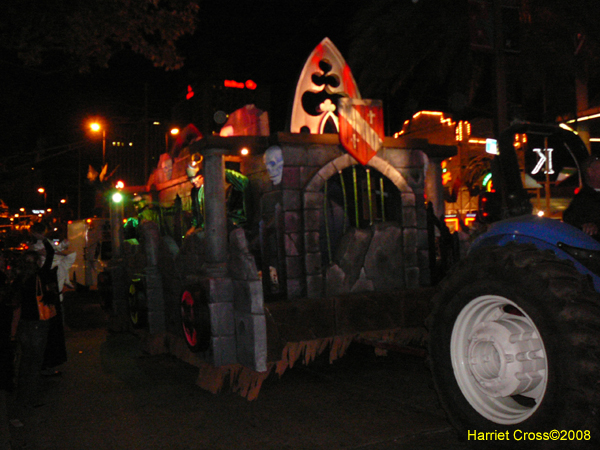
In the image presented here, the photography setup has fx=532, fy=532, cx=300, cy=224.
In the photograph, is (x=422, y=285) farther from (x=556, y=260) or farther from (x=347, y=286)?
(x=556, y=260)

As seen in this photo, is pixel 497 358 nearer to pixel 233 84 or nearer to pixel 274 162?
pixel 274 162

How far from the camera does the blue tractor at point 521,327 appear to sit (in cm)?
269

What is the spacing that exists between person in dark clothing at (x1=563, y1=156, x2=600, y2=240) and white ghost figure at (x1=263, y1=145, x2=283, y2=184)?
346 cm

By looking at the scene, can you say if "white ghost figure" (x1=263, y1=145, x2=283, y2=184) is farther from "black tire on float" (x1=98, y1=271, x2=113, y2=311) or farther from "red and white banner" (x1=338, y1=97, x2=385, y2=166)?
"black tire on float" (x1=98, y1=271, x2=113, y2=311)

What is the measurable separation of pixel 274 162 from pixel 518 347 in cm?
408

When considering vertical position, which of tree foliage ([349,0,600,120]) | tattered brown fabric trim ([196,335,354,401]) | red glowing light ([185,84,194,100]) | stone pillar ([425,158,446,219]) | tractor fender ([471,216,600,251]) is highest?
tree foliage ([349,0,600,120])

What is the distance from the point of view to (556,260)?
302cm

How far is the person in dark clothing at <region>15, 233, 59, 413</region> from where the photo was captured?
582 centimetres

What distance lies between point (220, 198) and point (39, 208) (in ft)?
165

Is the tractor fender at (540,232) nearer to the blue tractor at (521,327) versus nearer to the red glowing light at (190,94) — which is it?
the blue tractor at (521,327)

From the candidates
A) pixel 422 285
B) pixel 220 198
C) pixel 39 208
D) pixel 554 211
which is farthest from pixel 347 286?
pixel 39 208

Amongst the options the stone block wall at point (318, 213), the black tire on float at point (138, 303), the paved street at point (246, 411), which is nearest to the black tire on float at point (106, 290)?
the black tire on float at point (138, 303)

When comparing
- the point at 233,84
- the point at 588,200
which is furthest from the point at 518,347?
the point at 233,84

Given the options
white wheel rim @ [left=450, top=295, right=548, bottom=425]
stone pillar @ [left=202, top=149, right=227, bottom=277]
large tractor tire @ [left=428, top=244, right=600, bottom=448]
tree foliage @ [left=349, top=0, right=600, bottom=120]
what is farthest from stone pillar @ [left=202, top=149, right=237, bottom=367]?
tree foliage @ [left=349, top=0, right=600, bottom=120]
